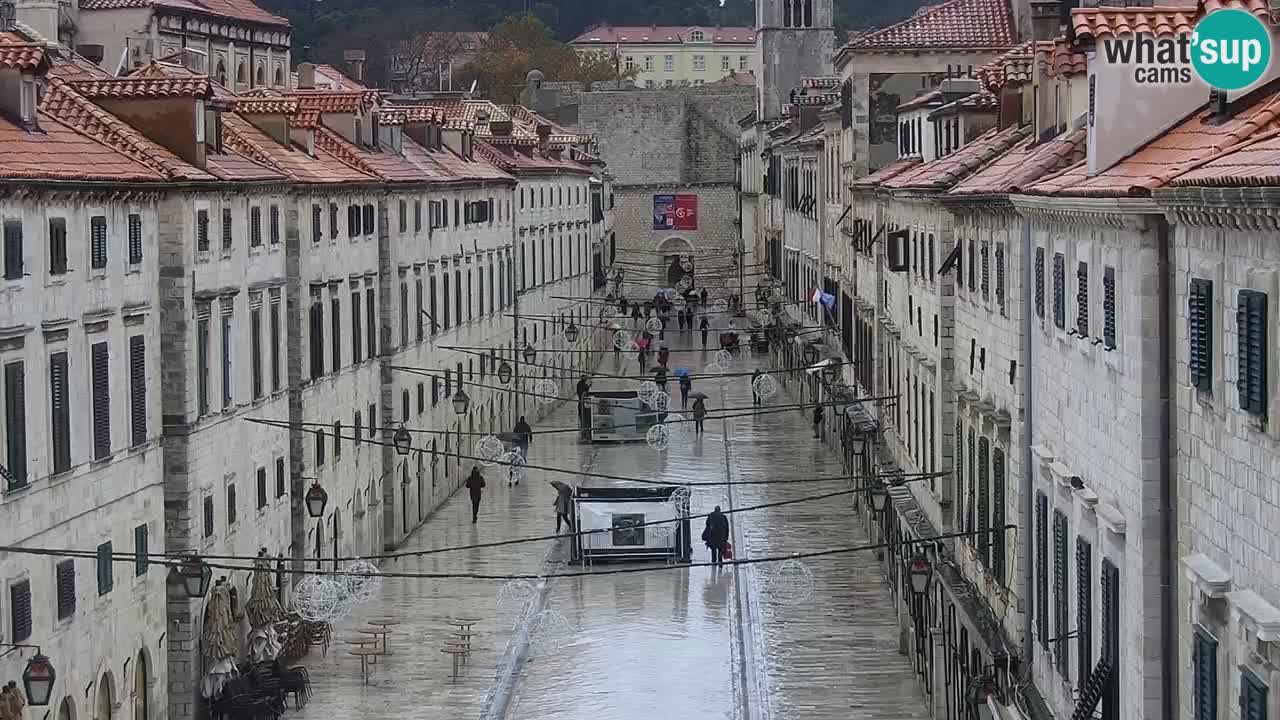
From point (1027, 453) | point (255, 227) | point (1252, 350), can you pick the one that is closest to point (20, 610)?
point (1027, 453)

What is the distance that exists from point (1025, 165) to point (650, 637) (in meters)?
17.5

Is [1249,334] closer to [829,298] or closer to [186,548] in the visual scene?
[186,548]

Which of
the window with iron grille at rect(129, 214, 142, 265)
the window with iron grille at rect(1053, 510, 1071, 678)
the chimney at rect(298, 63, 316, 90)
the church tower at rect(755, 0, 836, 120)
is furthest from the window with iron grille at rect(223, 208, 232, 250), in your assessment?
the church tower at rect(755, 0, 836, 120)

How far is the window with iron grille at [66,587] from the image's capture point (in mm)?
28359

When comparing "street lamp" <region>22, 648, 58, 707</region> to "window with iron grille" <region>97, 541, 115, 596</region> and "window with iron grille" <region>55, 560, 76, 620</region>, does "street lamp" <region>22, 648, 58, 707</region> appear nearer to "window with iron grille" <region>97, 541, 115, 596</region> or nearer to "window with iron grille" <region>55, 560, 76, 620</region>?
"window with iron grille" <region>55, 560, 76, 620</region>

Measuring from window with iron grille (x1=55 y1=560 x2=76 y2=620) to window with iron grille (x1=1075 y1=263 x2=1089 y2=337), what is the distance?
43.3 ft

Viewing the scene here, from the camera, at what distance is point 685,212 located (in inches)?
5384

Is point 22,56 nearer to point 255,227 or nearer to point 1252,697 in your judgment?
point 255,227

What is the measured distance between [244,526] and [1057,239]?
18.7m

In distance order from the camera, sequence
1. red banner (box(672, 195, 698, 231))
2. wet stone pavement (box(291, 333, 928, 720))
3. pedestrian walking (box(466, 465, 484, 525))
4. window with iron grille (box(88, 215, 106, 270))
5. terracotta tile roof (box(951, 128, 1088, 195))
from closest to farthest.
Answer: terracotta tile roof (box(951, 128, 1088, 195))
window with iron grille (box(88, 215, 106, 270))
wet stone pavement (box(291, 333, 928, 720))
pedestrian walking (box(466, 465, 484, 525))
red banner (box(672, 195, 698, 231))

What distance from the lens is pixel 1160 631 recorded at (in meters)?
17.2

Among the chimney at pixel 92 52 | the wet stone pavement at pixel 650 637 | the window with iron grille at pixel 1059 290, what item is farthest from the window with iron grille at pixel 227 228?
the chimney at pixel 92 52

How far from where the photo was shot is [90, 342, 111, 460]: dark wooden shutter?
30.3m

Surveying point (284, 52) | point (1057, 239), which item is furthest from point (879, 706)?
point (284, 52)
